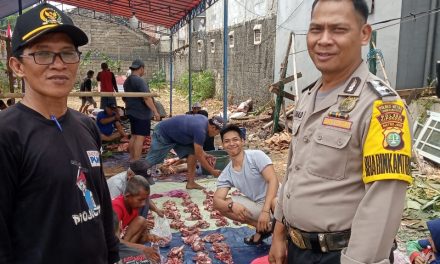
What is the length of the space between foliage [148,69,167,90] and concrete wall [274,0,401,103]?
489 inches

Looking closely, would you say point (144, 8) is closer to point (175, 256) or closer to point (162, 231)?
point (162, 231)

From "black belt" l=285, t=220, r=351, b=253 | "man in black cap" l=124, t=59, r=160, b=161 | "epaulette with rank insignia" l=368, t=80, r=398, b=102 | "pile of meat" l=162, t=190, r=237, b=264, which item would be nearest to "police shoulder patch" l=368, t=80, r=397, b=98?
"epaulette with rank insignia" l=368, t=80, r=398, b=102

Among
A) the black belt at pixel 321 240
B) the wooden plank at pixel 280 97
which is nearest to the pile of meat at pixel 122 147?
the wooden plank at pixel 280 97

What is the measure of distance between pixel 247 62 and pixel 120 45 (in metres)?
12.4

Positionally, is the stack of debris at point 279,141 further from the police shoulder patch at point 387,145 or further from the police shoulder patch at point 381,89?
the police shoulder patch at point 387,145

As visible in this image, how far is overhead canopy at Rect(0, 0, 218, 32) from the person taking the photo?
10.3 metres

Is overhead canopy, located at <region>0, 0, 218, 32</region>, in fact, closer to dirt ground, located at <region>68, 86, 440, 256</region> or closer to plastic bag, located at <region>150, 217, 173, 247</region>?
dirt ground, located at <region>68, 86, 440, 256</region>

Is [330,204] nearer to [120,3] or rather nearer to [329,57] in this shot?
[329,57]

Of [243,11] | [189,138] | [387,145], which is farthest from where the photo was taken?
[243,11]

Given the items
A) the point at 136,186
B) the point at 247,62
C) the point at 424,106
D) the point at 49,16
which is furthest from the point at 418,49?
the point at 247,62

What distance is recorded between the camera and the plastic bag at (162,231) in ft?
13.5

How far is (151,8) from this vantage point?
1179 cm

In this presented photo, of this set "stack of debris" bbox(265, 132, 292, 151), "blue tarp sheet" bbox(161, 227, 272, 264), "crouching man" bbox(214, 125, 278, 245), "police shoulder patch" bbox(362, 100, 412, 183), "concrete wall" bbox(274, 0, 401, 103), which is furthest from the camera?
"stack of debris" bbox(265, 132, 292, 151)

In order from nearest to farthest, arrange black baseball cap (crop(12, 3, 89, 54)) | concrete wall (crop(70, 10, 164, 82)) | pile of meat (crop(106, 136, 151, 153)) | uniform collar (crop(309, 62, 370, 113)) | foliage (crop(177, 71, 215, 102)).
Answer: black baseball cap (crop(12, 3, 89, 54)), uniform collar (crop(309, 62, 370, 113)), pile of meat (crop(106, 136, 151, 153)), foliage (crop(177, 71, 215, 102)), concrete wall (crop(70, 10, 164, 82))
